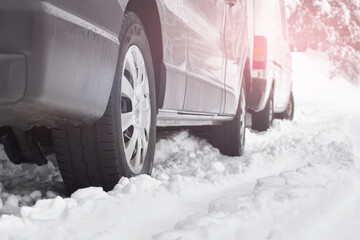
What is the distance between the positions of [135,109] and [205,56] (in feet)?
3.59

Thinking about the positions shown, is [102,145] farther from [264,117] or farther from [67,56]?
[264,117]

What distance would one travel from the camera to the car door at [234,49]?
14.7ft

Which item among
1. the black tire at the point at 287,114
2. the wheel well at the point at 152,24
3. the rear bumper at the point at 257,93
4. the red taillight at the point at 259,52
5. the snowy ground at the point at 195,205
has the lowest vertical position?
the snowy ground at the point at 195,205

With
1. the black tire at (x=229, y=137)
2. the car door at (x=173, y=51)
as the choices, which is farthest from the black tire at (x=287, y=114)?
the car door at (x=173, y=51)

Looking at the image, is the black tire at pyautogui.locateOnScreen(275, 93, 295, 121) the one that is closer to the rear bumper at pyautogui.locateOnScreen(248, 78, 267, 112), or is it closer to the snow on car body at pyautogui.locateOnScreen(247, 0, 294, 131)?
the snow on car body at pyautogui.locateOnScreen(247, 0, 294, 131)

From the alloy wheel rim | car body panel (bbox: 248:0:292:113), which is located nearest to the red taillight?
car body panel (bbox: 248:0:292:113)

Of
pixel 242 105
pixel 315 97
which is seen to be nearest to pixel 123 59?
pixel 242 105

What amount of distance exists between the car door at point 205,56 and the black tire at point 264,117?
3.68 metres

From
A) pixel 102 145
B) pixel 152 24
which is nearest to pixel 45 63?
pixel 102 145

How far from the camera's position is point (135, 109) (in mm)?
2725

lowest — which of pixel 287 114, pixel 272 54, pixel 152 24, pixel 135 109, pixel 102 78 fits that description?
pixel 287 114

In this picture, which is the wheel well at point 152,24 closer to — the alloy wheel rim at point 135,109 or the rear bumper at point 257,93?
the alloy wheel rim at point 135,109

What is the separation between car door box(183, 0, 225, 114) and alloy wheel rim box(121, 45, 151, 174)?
1.60 feet

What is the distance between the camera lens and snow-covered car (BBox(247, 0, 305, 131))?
642 cm
